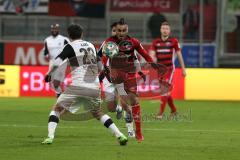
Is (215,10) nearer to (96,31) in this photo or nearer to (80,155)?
(96,31)

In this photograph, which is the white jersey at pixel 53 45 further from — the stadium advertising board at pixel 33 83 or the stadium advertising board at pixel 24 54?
the stadium advertising board at pixel 24 54

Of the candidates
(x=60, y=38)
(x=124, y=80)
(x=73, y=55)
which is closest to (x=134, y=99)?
(x=124, y=80)

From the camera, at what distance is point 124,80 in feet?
51.2

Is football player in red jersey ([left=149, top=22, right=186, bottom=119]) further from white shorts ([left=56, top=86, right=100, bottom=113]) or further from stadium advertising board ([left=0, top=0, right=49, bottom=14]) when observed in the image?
stadium advertising board ([left=0, top=0, right=49, bottom=14])

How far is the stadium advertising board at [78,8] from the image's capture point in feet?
113

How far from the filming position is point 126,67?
15.9 meters

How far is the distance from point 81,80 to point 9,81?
41.4ft

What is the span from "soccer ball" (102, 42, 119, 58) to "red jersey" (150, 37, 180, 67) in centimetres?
486

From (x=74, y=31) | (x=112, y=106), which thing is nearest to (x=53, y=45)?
(x=112, y=106)

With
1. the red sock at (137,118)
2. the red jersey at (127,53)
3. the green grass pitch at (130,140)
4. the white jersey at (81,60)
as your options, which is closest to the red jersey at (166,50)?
the green grass pitch at (130,140)

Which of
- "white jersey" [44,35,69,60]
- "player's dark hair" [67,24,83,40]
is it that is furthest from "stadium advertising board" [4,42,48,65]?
"player's dark hair" [67,24,83,40]

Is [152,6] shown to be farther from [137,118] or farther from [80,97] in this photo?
[80,97]

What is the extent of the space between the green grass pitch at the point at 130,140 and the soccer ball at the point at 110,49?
1486 mm

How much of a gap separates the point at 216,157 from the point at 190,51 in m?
20.9
